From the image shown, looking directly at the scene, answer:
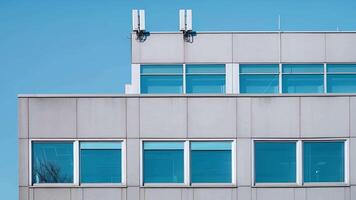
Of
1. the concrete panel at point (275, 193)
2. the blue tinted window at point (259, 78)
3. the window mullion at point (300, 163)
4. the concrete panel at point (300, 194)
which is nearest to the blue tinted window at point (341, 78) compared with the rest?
the blue tinted window at point (259, 78)

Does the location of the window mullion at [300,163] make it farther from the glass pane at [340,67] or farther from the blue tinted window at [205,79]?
the glass pane at [340,67]

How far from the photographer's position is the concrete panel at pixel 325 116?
2339cm

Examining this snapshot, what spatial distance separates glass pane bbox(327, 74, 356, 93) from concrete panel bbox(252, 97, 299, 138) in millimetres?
3267

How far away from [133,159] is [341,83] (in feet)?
30.4

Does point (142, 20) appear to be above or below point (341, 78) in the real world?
above

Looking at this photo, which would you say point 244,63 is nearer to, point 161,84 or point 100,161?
point 161,84

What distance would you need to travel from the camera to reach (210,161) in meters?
23.4

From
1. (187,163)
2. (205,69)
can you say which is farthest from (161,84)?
(187,163)

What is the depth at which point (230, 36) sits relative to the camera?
2683cm

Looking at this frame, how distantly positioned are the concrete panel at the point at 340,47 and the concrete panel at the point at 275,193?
21.0 ft

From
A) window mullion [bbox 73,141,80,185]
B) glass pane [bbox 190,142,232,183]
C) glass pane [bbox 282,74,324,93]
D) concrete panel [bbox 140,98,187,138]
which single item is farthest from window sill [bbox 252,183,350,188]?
window mullion [bbox 73,141,80,185]

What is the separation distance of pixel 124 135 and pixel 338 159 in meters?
7.91

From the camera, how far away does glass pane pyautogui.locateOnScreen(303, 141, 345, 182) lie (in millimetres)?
Answer: 23422

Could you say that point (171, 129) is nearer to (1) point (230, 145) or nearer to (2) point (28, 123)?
(1) point (230, 145)
